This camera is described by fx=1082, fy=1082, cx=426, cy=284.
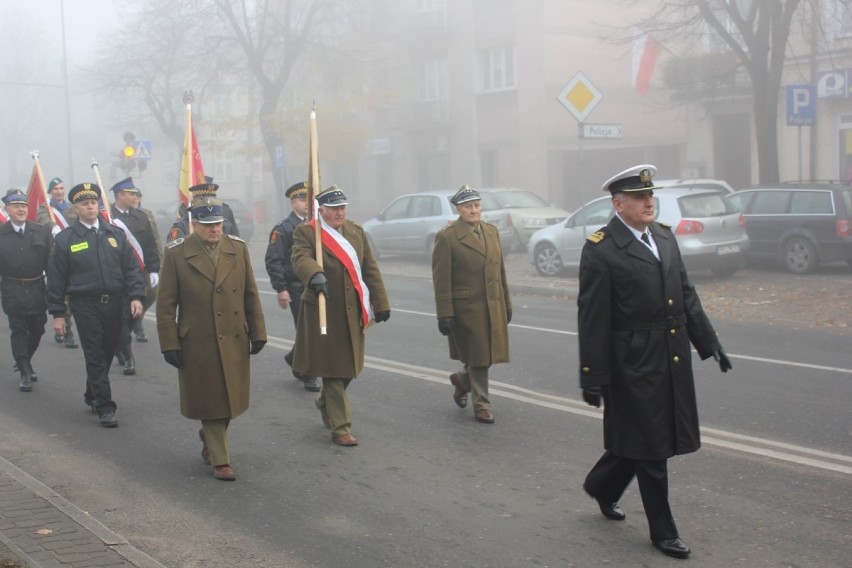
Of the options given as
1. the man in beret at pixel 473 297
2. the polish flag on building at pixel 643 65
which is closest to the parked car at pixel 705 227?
the man in beret at pixel 473 297

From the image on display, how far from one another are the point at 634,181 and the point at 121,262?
16.3 feet

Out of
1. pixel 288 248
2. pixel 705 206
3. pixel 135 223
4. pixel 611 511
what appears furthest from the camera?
pixel 705 206

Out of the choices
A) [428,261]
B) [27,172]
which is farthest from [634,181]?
[27,172]

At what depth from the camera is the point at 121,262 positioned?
28.9 feet

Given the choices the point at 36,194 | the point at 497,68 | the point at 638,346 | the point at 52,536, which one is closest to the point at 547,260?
the point at 36,194

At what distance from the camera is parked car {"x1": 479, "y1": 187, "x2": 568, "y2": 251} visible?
23469mm

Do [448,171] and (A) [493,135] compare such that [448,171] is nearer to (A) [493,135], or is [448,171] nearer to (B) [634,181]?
(A) [493,135]

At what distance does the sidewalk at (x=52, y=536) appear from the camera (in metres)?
5.21

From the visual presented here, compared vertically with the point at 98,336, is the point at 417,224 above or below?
above

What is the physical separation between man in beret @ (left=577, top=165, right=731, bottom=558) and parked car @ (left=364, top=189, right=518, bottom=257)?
1734 centimetres

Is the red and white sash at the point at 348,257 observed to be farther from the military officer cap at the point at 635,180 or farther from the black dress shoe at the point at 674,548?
the black dress shoe at the point at 674,548

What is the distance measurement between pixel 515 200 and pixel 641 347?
19157 millimetres

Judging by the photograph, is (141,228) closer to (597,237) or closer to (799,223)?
(597,237)

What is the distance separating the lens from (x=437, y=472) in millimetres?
7008
